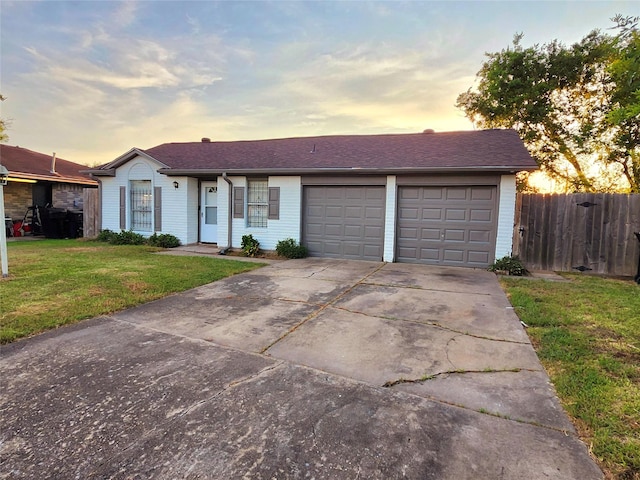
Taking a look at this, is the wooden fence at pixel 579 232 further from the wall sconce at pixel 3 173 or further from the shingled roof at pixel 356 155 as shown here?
the wall sconce at pixel 3 173

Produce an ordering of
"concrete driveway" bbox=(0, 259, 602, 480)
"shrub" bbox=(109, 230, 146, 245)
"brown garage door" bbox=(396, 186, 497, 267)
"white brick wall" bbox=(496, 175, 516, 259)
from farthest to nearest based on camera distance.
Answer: "shrub" bbox=(109, 230, 146, 245) < "brown garage door" bbox=(396, 186, 497, 267) < "white brick wall" bbox=(496, 175, 516, 259) < "concrete driveway" bbox=(0, 259, 602, 480)

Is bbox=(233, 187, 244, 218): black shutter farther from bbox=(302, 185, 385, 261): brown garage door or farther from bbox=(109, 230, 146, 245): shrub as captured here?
bbox=(109, 230, 146, 245): shrub

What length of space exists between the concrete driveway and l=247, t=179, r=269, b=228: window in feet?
20.9

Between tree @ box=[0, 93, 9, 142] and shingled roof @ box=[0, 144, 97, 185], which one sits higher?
tree @ box=[0, 93, 9, 142]

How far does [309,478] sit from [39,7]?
13.7 m

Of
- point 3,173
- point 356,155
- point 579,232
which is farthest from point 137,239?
point 579,232

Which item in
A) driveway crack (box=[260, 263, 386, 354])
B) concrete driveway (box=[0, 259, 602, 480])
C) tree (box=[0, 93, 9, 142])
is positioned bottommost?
concrete driveway (box=[0, 259, 602, 480])

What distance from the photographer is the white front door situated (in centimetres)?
1195

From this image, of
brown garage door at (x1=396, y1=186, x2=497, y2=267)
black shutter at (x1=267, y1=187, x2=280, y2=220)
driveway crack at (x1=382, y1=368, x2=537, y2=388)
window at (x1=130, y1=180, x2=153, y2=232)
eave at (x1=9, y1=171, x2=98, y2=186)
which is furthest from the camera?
eave at (x1=9, y1=171, x2=98, y2=186)

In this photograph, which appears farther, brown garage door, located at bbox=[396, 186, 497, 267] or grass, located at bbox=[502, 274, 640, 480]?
brown garage door, located at bbox=[396, 186, 497, 267]

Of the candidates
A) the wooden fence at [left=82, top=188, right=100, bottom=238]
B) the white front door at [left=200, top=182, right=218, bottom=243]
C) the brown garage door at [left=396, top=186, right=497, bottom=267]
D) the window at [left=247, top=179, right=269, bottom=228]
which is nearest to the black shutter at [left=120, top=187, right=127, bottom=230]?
the wooden fence at [left=82, top=188, right=100, bottom=238]

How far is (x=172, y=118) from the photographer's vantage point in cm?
1429

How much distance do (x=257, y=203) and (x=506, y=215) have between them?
7.18 metres

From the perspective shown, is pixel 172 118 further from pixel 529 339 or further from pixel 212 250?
pixel 529 339
